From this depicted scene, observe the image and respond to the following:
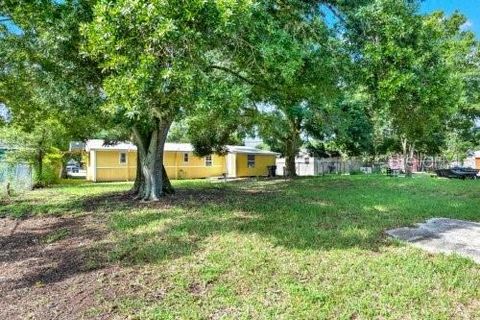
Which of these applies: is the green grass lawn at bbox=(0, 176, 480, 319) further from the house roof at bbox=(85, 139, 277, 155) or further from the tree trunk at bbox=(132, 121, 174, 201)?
the house roof at bbox=(85, 139, 277, 155)

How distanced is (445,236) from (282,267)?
324 centimetres

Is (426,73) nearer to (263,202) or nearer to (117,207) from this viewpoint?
(263,202)

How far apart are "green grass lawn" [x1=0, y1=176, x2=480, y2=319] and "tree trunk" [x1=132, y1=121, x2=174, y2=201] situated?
3.35 m

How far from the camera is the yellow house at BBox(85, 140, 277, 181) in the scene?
89.4 ft

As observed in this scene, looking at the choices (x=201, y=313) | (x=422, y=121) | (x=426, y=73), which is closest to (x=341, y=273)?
(x=201, y=313)

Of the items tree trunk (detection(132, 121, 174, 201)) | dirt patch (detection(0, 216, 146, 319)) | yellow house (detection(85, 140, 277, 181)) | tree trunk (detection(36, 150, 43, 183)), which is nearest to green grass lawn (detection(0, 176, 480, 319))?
dirt patch (detection(0, 216, 146, 319))

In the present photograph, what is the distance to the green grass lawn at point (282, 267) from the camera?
440 cm

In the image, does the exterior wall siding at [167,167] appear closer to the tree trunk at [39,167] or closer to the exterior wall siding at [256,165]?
the exterior wall siding at [256,165]

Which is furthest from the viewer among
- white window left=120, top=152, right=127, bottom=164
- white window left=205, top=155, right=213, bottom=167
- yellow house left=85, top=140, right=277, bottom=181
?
white window left=205, top=155, right=213, bottom=167

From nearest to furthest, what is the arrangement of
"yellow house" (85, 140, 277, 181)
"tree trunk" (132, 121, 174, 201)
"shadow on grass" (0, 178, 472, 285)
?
"shadow on grass" (0, 178, 472, 285), "tree trunk" (132, 121, 174, 201), "yellow house" (85, 140, 277, 181)

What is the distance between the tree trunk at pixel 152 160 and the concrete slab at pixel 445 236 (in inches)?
311

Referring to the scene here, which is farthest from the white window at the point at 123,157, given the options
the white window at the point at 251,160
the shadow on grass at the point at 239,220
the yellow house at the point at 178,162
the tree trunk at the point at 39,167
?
the shadow on grass at the point at 239,220

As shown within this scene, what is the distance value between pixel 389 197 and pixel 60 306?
10.8 meters

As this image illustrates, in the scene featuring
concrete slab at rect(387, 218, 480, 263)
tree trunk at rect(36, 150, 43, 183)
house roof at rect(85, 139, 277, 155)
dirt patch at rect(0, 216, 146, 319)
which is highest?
house roof at rect(85, 139, 277, 155)
